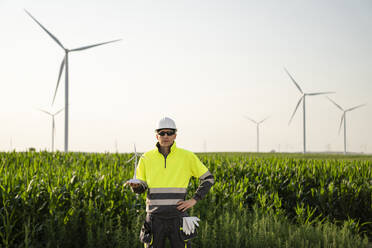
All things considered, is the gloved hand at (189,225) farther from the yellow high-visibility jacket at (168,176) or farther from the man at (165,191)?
the yellow high-visibility jacket at (168,176)

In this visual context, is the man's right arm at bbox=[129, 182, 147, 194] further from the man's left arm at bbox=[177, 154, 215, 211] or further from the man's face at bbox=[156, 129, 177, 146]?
the man's left arm at bbox=[177, 154, 215, 211]

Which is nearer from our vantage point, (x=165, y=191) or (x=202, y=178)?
(x=165, y=191)

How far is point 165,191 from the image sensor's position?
4.39 meters

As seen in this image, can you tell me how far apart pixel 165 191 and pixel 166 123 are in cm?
88

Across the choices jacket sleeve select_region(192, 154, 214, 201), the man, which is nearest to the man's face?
the man

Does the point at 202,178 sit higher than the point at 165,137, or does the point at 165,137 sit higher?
the point at 165,137

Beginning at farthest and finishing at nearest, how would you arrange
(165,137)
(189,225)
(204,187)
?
1. (204,187)
2. (165,137)
3. (189,225)

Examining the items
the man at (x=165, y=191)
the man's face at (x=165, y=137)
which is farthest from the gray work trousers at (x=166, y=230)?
the man's face at (x=165, y=137)

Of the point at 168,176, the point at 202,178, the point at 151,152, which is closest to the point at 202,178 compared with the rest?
the point at 202,178

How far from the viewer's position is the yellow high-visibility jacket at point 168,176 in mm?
4383

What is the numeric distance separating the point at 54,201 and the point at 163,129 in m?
4.30

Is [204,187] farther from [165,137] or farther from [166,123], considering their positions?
[166,123]

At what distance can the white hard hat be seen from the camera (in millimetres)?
4383

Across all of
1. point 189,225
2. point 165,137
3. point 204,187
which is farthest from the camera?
point 204,187
